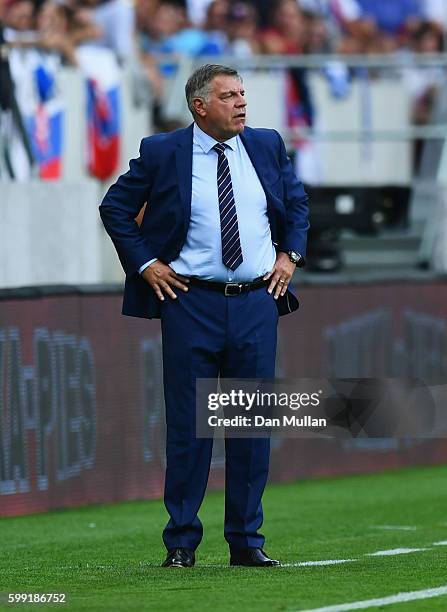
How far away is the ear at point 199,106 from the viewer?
7.67 m

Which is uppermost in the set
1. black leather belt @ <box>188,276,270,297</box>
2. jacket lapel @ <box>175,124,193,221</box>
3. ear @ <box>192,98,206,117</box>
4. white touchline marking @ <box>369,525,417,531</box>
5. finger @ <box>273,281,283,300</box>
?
ear @ <box>192,98,206,117</box>

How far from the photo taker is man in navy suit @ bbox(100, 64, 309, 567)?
7672 millimetres

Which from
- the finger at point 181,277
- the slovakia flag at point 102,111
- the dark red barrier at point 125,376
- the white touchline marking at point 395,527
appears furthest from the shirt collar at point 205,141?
the slovakia flag at point 102,111

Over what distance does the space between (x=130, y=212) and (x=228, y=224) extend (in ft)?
1.49

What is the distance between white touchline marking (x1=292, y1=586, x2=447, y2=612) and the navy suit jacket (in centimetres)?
168

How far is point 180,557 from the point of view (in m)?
7.75

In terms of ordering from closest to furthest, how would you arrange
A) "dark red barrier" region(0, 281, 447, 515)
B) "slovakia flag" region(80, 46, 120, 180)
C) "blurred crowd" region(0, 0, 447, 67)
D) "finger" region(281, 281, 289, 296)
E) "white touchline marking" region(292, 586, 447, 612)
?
"white touchline marking" region(292, 586, 447, 612), "finger" region(281, 281, 289, 296), "dark red barrier" region(0, 281, 447, 515), "blurred crowd" region(0, 0, 447, 67), "slovakia flag" region(80, 46, 120, 180)

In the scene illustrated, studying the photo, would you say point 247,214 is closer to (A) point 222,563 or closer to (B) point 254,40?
(A) point 222,563

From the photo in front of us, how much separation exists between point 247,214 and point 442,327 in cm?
796

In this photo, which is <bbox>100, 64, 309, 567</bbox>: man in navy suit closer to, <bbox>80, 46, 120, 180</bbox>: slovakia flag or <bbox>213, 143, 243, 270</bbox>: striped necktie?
<bbox>213, 143, 243, 270</bbox>: striped necktie

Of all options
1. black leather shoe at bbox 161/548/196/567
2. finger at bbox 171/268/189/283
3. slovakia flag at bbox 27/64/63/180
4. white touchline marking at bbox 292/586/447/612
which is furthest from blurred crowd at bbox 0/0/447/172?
white touchline marking at bbox 292/586/447/612

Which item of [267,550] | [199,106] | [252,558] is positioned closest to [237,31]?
[267,550]

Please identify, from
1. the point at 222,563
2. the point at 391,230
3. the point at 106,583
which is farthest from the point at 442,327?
the point at 106,583

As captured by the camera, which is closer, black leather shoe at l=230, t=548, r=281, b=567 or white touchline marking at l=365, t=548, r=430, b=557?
A: black leather shoe at l=230, t=548, r=281, b=567
